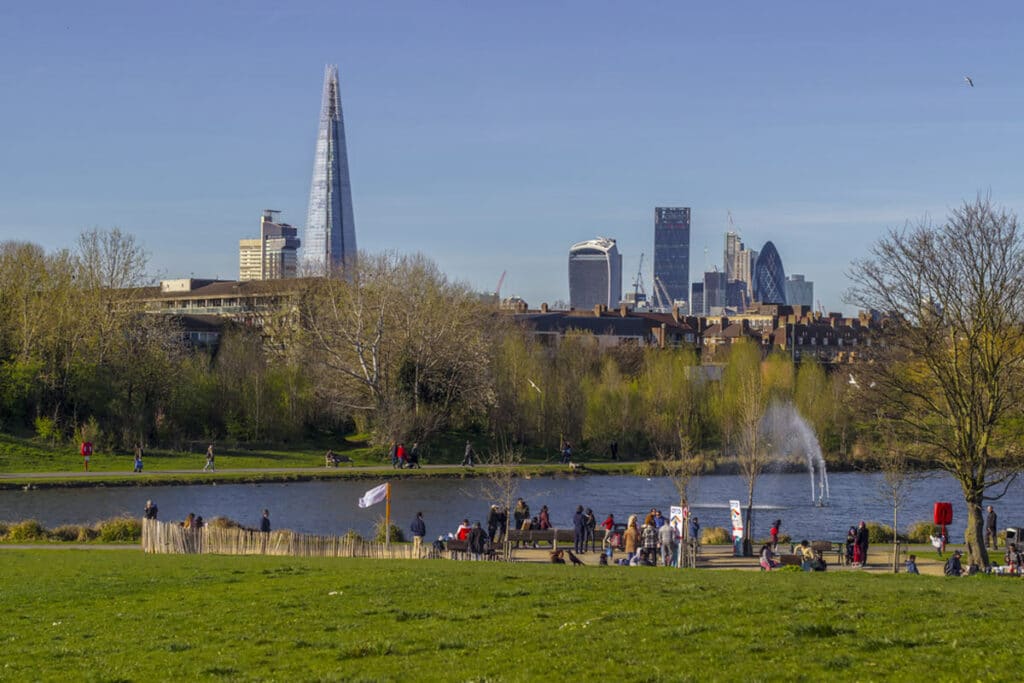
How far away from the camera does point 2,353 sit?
266 feet

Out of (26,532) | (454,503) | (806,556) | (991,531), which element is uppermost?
(806,556)

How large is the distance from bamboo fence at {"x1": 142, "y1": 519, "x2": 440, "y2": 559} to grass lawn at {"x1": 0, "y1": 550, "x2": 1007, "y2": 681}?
4.93 meters

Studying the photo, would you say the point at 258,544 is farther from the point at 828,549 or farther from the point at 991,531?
the point at 991,531

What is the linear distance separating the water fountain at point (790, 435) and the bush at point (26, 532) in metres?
56.5

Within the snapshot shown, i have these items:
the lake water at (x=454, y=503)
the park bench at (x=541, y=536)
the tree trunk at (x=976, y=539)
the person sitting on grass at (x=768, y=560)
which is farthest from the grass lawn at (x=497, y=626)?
the lake water at (x=454, y=503)

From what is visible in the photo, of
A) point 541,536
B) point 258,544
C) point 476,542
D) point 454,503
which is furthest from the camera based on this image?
point 454,503

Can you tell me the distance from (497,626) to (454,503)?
4247 cm

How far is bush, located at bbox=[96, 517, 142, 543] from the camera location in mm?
41344

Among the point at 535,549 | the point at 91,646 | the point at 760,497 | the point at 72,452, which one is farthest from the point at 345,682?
the point at 72,452

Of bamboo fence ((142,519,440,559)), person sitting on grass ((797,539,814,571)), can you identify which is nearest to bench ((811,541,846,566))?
person sitting on grass ((797,539,814,571))

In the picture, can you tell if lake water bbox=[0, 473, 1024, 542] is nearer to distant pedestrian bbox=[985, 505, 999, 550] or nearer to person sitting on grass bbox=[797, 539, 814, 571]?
distant pedestrian bbox=[985, 505, 999, 550]

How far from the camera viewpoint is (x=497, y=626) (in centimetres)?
1969

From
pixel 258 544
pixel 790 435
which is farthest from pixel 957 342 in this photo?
pixel 790 435

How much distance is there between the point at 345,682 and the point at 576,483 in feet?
194
